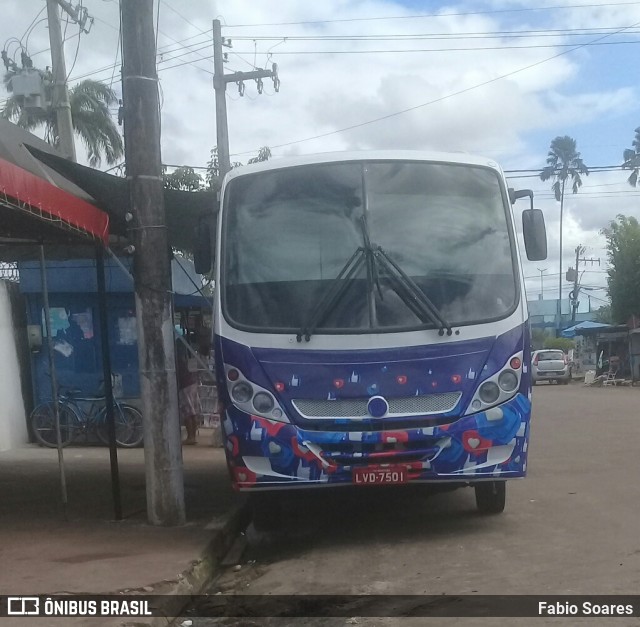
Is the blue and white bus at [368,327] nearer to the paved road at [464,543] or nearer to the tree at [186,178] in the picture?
the paved road at [464,543]

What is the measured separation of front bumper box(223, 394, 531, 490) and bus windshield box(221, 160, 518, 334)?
30.4 inches

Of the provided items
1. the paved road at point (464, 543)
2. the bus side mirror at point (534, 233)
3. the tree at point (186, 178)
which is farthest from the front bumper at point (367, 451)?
the tree at point (186, 178)

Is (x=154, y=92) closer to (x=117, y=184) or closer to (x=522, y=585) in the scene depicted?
(x=117, y=184)

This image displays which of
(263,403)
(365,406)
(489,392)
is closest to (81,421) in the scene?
(263,403)

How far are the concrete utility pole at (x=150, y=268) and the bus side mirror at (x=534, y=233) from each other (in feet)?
10.5

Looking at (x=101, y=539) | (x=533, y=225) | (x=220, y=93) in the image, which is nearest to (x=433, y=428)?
(x=533, y=225)

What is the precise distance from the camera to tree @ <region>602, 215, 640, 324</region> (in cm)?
3894

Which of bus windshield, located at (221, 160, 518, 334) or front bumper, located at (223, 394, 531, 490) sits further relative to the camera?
bus windshield, located at (221, 160, 518, 334)

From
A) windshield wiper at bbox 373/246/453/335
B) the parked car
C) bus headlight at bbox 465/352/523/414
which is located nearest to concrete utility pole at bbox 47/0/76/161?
windshield wiper at bbox 373/246/453/335

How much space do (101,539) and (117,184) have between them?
307 cm

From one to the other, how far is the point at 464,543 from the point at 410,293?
1988 millimetres

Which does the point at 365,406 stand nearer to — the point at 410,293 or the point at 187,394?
the point at 410,293

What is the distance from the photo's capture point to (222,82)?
2192 centimetres

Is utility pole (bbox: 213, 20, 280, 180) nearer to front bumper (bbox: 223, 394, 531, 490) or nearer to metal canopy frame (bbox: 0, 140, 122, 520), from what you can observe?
metal canopy frame (bbox: 0, 140, 122, 520)
